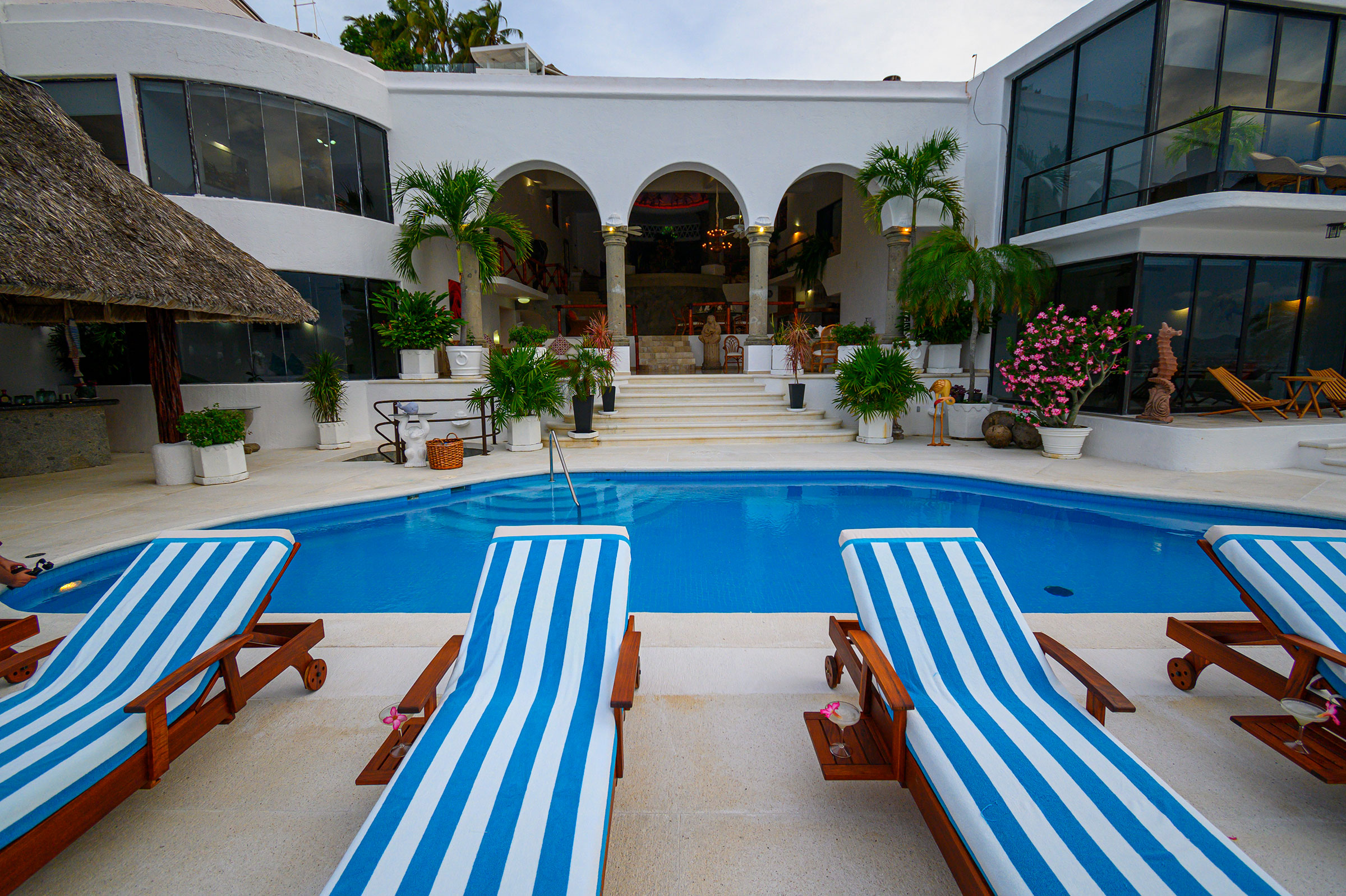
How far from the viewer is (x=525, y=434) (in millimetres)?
8789

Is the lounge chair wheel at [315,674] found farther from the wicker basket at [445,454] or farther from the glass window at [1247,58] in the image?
the glass window at [1247,58]

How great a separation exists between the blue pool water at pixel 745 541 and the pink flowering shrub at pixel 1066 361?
7.15 feet

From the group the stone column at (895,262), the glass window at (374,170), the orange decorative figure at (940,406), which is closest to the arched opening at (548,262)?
the glass window at (374,170)

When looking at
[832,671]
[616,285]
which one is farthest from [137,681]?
[616,285]

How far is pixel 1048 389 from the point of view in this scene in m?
8.18

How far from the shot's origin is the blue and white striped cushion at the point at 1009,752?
56.4 inches

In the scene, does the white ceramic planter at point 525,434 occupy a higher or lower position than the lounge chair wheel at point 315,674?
higher

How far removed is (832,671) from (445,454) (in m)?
6.22

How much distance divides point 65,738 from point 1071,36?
12880 millimetres

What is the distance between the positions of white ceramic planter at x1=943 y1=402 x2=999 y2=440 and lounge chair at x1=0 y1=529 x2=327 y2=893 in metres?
9.96

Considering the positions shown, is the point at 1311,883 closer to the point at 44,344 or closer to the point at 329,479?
the point at 329,479

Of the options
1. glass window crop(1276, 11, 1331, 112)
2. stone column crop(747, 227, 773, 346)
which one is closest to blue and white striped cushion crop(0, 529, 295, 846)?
stone column crop(747, 227, 773, 346)

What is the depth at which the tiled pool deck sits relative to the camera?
1.79 metres

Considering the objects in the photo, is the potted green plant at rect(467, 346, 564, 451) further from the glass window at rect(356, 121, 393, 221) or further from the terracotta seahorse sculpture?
the terracotta seahorse sculpture
